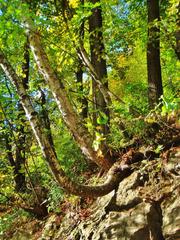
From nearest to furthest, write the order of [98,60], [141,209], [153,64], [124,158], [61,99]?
[141,209]
[61,99]
[124,158]
[153,64]
[98,60]

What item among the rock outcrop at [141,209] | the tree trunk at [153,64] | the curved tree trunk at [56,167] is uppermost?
the tree trunk at [153,64]

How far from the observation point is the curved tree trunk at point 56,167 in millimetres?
5016

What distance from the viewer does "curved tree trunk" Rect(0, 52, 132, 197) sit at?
5.02 m

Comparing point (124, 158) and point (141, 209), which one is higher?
point (124, 158)

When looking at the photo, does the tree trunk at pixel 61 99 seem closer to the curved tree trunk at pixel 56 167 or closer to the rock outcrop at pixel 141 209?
the curved tree trunk at pixel 56 167

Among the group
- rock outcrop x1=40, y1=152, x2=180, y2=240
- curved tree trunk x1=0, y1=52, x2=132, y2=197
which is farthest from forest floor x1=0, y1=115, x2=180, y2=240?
curved tree trunk x1=0, y1=52, x2=132, y2=197

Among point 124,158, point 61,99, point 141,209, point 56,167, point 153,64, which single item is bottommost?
point 141,209

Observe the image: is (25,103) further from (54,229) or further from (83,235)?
(54,229)

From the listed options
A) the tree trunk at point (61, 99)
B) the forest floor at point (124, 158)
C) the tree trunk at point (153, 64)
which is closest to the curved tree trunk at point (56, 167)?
the forest floor at point (124, 158)

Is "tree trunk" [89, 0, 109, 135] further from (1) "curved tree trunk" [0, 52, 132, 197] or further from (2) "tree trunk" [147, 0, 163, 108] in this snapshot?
(1) "curved tree trunk" [0, 52, 132, 197]

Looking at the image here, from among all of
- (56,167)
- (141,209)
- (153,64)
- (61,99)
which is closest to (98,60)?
(153,64)

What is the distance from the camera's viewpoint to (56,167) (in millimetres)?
5023

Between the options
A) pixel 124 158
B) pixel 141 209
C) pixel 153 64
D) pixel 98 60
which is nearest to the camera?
pixel 141 209

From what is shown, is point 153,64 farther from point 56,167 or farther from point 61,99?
point 56,167
